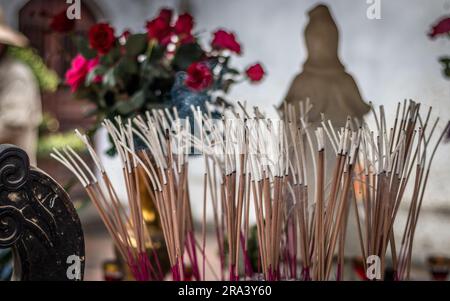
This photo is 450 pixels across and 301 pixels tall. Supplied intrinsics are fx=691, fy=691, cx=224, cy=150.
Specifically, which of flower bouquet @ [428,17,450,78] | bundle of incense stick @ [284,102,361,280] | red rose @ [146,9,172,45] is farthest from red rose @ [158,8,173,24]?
bundle of incense stick @ [284,102,361,280]

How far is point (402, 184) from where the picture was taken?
2.85 feet

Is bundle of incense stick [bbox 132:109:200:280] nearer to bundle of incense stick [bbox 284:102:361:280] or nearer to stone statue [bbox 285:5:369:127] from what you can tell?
bundle of incense stick [bbox 284:102:361:280]

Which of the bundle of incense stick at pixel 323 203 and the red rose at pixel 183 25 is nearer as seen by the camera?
the bundle of incense stick at pixel 323 203

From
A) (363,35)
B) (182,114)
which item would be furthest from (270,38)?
(182,114)

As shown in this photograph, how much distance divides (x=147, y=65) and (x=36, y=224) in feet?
2.38

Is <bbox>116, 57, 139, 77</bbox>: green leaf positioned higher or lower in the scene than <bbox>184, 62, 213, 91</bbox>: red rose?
higher

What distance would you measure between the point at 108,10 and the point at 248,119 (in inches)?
74.3

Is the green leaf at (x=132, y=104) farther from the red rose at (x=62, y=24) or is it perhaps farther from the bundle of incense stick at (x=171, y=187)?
the bundle of incense stick at (x=171, y=187)

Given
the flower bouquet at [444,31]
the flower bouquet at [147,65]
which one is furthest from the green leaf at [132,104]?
the flower bouquet at [444,31]

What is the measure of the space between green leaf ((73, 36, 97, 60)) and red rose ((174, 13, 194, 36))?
0.64 ft

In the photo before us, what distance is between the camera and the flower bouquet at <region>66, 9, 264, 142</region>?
57.0 inches

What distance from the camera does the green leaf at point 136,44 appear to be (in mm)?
1491

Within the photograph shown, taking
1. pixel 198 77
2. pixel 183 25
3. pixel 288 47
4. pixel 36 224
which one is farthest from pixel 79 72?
pixel 288 47

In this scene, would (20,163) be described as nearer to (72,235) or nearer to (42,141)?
(72,235)
